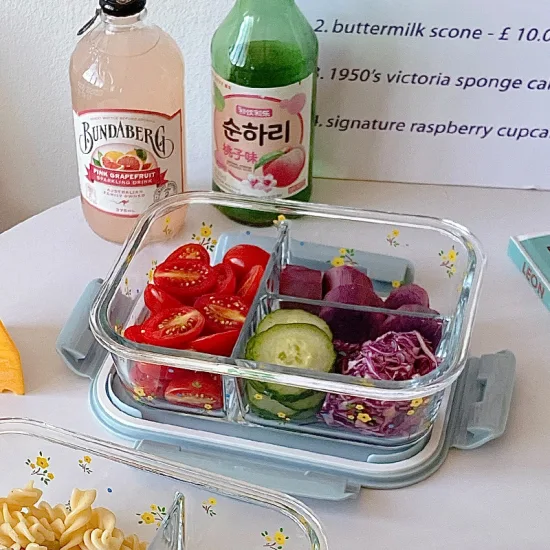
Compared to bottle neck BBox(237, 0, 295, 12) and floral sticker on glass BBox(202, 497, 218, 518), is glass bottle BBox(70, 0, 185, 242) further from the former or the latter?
floral sticker on glass BBox(202, 497, 218, 518)

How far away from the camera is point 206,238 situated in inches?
33.8

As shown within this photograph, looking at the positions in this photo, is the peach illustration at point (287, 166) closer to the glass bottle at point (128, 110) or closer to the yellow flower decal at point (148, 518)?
the glass bottle at point (128, 110)

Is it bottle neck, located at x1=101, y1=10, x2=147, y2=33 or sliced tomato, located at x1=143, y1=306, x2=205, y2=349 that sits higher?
bottle neck, located at x1=101, y1=10, x2=147, y2=33

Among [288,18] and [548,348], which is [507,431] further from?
[288,18]

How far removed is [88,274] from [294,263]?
0.19 m

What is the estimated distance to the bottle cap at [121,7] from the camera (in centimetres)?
74

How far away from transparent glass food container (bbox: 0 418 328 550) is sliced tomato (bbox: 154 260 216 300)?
15 cm

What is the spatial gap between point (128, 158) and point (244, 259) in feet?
0.46

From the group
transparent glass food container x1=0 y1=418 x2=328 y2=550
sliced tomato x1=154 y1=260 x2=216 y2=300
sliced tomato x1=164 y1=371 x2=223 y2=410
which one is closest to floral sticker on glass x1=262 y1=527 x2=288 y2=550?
transparent glass food container x1=0 y1=418 x2=328 y2=550

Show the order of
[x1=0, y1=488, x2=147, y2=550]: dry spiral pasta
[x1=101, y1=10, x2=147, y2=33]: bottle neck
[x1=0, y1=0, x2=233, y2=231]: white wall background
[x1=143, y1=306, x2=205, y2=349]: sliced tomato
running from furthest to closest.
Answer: [x1=0, y1=0, x2=233, y2=231]: white wall background
[x1=101, y1=10, x2=147, y2=33]: bottle neck
[x1=143, y1=306, x2=205, y2=349]: sliced tomato
[x1=0, y1=488, x2=147, y2=550]: dry spiral pasta

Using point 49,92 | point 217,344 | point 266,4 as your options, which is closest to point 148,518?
point 217,344

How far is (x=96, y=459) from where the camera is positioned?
642 mm

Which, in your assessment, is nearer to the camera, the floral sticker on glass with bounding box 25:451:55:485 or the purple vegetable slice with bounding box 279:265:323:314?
the floral sticker on glass with bounding box 25:451:55:485

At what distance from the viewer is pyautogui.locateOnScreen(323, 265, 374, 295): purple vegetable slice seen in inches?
29.6
